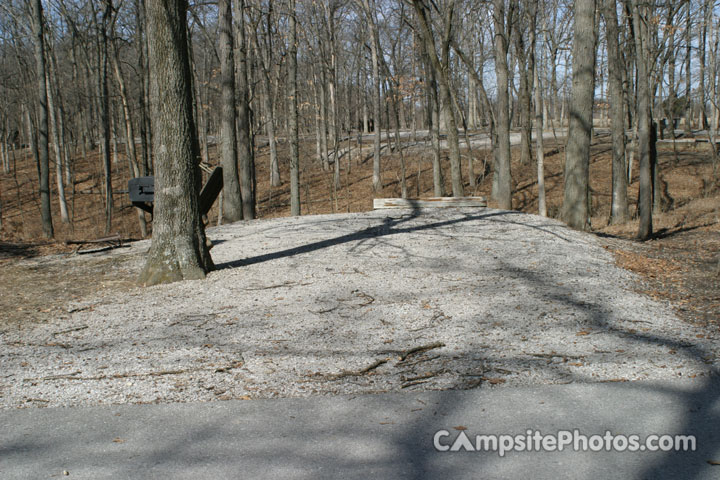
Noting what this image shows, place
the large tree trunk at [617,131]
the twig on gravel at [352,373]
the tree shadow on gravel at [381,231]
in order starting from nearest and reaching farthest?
the twig on gravel at [352,373] < the tree shadow on gravel at [381,231] < the large tree trunk at [617,131]

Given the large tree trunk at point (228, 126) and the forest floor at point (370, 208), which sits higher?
the large tree trunk at point (228, 126)

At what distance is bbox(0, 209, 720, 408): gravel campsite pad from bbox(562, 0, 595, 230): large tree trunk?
2.77m

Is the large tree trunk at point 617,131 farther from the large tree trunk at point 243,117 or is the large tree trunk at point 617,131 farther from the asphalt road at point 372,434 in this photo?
the asphalt road at point 372,434

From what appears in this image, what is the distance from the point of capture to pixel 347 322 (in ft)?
18.8

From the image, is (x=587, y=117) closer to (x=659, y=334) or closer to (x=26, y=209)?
→ (x=659, y=334)

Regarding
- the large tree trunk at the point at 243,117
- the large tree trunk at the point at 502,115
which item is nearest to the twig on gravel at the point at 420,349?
the large tree trunk at the point at 243,117

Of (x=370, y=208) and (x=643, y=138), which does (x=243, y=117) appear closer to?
(x=370, y=208)

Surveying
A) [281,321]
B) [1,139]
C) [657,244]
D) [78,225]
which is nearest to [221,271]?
[281,321]

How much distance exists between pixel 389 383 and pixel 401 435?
2.82 feet

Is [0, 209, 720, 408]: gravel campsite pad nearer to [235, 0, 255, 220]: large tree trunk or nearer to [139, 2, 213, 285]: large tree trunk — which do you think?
[139, 2, 213, 285]: large tree trunk

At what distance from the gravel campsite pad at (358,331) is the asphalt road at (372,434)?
0.24 metres

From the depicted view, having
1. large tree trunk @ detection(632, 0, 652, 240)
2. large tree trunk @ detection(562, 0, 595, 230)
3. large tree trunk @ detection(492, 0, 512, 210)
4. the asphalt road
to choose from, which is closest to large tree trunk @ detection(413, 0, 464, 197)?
large tree trunk @ detection(492, 0, 512, 210)

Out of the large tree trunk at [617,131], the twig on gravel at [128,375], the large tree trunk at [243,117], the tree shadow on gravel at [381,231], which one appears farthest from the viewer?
the large tree trunk at [243,117]

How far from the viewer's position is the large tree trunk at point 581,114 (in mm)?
11945
